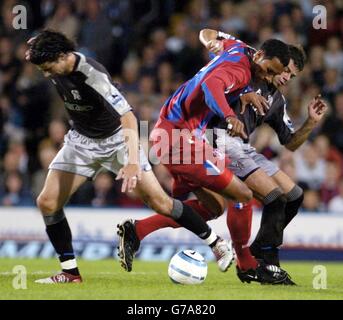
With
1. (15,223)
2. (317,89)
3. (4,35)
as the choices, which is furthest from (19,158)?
(317,89)

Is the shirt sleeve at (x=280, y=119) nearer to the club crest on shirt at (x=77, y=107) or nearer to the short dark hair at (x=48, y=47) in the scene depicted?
the club crest on shirt at (x=77, y=107)

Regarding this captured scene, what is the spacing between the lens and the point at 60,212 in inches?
338

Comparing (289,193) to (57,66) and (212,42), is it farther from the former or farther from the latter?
(57,66)

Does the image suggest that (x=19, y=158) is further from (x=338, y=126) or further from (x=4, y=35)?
(x=338, y=126)

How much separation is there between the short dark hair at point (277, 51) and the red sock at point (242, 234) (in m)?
1.30

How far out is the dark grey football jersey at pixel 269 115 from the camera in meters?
9.02

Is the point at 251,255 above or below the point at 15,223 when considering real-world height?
above

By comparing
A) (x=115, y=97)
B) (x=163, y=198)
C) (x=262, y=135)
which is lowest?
(x=262, y=135)

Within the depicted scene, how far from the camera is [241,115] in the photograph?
9008 mm

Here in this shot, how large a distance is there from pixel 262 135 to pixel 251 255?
16.8ft

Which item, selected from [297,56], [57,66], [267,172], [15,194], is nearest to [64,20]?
[15,194]

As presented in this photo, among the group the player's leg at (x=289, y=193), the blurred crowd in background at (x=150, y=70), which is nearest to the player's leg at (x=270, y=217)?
the player's leg at (x=289, y=193)

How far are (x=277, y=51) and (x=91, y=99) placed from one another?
1645mm

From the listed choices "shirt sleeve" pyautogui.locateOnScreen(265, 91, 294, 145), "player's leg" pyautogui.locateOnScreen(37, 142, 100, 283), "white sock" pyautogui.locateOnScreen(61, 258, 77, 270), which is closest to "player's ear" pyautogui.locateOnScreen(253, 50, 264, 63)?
"shirt sleeve" pyautogui.locateOnScreen(265, 91, 294, 145)
